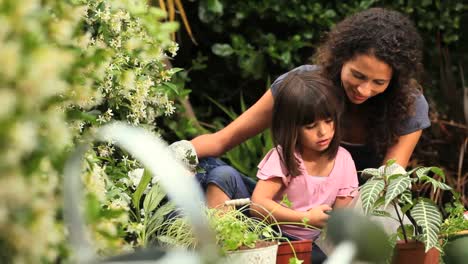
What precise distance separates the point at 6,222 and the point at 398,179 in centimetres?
169

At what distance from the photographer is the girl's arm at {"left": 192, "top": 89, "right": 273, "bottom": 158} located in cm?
369

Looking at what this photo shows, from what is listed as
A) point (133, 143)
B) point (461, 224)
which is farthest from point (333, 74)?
point (133, 143)

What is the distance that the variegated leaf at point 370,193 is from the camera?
2588 mm

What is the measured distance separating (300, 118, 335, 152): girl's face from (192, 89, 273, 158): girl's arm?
50cm

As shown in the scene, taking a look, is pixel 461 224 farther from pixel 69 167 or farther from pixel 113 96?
pixel 69 167

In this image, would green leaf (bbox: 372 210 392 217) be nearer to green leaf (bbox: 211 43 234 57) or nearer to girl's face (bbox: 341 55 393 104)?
girl's face (bbox: 341 55 393 104)

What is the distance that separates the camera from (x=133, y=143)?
1.22m

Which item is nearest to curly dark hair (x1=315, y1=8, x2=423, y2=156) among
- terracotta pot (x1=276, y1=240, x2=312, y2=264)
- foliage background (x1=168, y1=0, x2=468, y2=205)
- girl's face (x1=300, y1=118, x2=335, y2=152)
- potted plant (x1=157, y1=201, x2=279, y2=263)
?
girl's face (x1=300, y1=118, x2=335, y2=152)

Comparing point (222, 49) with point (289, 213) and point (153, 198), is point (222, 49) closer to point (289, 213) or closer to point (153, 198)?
point (289, 213)

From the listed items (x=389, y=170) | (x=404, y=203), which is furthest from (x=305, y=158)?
(x=404, y=203)

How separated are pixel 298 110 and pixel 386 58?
1.51ft

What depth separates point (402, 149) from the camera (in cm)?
358

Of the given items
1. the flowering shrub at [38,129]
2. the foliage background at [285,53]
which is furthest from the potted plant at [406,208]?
the foliage background at [285,53]

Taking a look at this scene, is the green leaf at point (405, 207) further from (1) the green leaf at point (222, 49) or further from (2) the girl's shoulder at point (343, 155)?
(1) the green leaf at point (222, 49)
